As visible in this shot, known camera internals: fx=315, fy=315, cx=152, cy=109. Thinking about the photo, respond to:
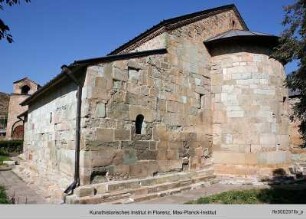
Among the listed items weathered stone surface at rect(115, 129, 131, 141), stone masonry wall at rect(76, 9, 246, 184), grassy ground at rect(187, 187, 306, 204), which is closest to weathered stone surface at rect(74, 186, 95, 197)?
stone masonry wall at rect(76, 9, 246, 184)

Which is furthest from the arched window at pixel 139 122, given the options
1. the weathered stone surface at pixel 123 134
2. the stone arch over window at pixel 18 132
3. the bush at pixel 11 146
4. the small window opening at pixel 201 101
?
the stone arch over window at pixel 18 132

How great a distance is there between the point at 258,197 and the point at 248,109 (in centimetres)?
333

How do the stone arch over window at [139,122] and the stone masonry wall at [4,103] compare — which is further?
the stone masonry wall at [4,103]

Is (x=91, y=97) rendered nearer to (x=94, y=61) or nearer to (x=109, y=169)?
(x=94, y=61)

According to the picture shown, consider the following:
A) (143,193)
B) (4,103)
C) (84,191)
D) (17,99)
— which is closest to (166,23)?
(143,193)

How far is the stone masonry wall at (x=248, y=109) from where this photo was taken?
1013cm

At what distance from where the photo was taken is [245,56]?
10.6m

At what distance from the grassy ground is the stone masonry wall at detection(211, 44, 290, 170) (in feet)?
5.80

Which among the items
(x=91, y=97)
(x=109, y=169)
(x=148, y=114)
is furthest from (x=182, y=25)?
(x=109, y=169)

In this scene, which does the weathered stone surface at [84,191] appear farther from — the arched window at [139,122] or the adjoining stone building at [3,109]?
the adjoining stone building at [3,109]

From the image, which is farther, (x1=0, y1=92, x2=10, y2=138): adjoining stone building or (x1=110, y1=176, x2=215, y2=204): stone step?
(x1=0, y1=92, x2=10, y2=138): adjoining stone building

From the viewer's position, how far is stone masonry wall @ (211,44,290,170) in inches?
399

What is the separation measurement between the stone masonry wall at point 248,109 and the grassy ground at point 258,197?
1.77m

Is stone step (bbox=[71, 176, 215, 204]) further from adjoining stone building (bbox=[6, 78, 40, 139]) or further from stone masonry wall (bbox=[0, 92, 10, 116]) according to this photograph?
stone masonry wall (bbox=[0, 92, 10, 116])
